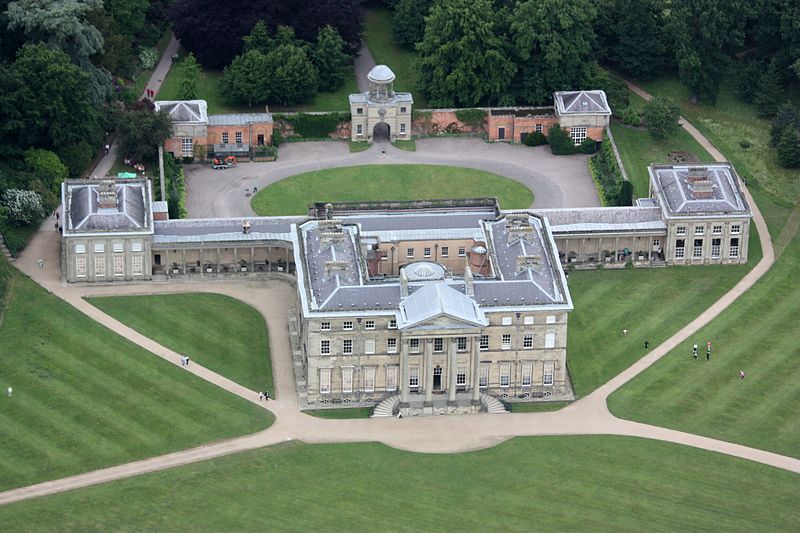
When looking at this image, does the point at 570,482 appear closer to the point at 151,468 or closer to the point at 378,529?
the point at 378,529

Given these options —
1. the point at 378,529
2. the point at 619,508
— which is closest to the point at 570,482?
the point at 619,508

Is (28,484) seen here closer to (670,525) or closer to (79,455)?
(79,455)

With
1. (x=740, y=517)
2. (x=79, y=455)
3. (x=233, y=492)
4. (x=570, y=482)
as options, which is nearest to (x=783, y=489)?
(x=740, y=517)

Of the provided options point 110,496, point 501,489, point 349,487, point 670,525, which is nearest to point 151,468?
point 110,496

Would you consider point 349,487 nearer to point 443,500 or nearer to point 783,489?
point 443,500

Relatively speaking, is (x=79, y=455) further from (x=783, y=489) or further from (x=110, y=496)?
(x=783, y=489)
